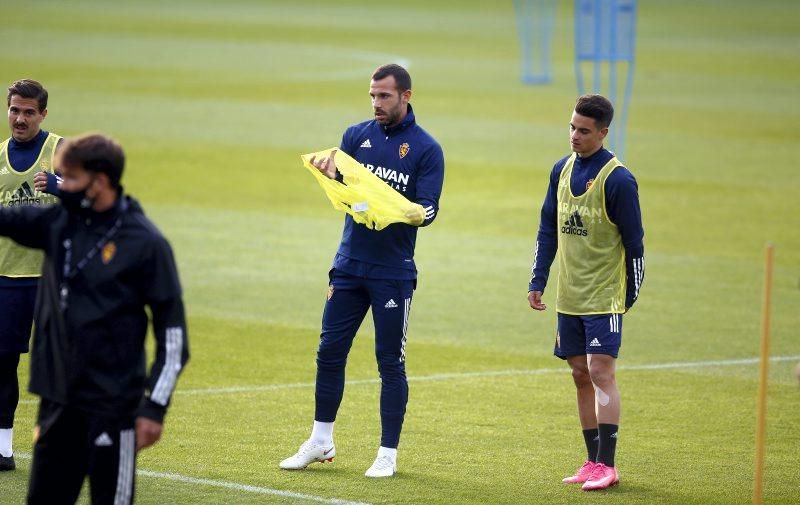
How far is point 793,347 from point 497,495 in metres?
5.59

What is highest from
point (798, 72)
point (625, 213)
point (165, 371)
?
point (798, 72)

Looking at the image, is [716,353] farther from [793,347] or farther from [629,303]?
[629,303]

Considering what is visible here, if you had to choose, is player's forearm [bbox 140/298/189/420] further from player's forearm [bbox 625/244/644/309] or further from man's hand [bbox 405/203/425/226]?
player's forearm [bbox 625/244/644/309]

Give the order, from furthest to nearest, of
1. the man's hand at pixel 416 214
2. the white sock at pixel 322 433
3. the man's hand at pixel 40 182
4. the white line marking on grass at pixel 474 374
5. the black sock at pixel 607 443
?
the white line marking on grass at pixel 474 374
the white sock at pixel 322 433
the black sock at pixel 607 443
the man's hand at pixel 416 214
the man's hand at pixel 40 182

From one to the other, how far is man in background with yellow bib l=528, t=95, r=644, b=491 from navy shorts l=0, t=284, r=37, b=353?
3255 millimetres

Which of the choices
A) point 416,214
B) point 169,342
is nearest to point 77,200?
point 169,342

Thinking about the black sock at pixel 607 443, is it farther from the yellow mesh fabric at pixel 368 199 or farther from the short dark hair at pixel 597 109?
the short dark hair at pixel 597 109

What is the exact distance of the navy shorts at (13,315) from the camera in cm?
873

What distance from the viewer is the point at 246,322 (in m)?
13.7

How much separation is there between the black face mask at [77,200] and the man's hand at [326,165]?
9.36ft

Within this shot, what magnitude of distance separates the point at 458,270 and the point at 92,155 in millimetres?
11046

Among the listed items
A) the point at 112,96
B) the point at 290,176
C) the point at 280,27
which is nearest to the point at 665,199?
the point at 290,176

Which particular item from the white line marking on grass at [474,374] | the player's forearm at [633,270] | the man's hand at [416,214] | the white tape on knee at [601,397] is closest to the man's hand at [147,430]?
the man's hand at [416,214]

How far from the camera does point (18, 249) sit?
340 inches
